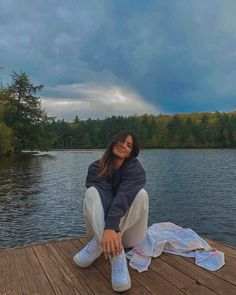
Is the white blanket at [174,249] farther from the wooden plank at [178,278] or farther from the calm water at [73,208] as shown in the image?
the calm water at [73,208]

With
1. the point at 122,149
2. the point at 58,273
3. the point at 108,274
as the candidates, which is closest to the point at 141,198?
the point at 122,149

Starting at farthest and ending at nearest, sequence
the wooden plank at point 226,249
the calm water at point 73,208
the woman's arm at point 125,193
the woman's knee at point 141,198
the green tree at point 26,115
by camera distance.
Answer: the green tree at point 26,115, the calm water at point 73,208, the wooden plank at point 226,249, the woman's knee at point 141,198, the woman's arm at point 125,193

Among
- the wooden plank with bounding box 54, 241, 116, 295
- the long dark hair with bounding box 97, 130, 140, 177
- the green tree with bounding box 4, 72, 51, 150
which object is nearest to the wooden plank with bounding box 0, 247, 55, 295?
the wooden plank with bounding box 54, 241, 116, 295

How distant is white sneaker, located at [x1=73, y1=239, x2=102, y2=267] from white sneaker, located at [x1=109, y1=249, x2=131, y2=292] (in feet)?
1.11

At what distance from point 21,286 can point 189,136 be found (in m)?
108

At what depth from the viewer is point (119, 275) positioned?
295 cm

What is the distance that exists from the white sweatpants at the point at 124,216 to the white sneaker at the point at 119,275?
27cm

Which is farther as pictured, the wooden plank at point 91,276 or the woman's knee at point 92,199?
the woman's knee at point 92,199

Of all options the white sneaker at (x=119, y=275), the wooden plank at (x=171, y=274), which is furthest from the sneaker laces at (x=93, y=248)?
the wooden plank at (x=171, y=274)

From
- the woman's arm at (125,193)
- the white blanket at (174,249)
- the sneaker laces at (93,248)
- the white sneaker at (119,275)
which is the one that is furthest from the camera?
the white blanket at (174,249)

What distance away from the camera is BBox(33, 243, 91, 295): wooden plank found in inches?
116

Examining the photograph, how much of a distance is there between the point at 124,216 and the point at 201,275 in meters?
1.00

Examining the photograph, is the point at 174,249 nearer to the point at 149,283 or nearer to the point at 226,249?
the point at 226,249

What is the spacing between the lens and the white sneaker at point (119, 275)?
288 cm
